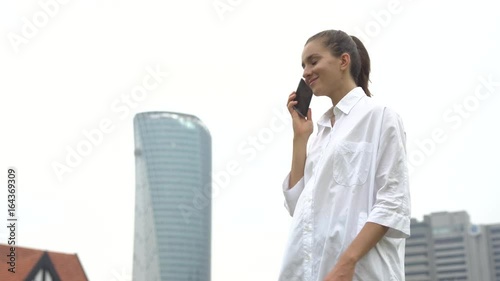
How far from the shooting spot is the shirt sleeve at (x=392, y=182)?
2387 mm

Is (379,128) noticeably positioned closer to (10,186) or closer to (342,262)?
(342,262)

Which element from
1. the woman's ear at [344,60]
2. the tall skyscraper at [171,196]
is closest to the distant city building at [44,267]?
the tall skyscraper at [171,196]

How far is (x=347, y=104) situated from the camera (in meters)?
2.66

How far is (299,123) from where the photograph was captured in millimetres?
2887

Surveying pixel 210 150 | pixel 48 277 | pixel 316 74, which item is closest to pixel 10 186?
pixel 316 74

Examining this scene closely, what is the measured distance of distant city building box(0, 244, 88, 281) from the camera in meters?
55.0

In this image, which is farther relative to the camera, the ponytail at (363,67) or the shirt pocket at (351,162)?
the ponytail at (363,67)

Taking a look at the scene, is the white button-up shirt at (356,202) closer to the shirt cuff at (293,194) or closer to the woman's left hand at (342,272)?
the woman's left hand at (342,272)

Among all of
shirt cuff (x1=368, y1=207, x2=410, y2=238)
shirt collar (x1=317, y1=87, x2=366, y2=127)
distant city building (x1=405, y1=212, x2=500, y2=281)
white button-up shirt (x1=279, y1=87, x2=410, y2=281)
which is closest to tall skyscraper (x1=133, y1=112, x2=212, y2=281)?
distant city building (x1=405, y1=212, x2=500, y2=281)

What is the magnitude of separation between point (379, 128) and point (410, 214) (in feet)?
0.90

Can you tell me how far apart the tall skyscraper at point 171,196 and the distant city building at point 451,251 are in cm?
2828

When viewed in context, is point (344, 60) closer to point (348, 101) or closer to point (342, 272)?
point (348, 101)

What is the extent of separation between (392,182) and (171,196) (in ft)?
295

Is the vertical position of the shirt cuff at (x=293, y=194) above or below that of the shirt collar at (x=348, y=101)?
below
